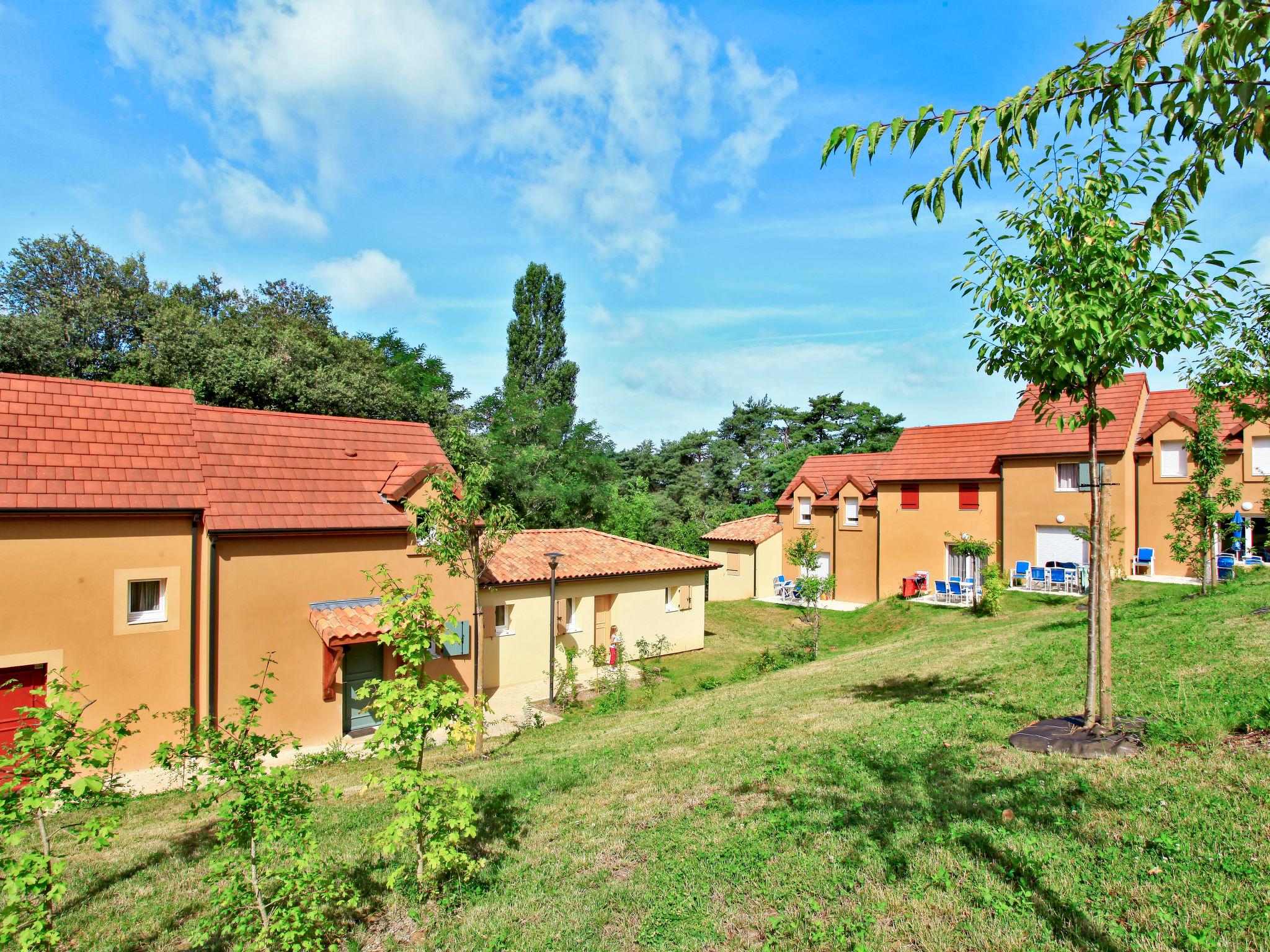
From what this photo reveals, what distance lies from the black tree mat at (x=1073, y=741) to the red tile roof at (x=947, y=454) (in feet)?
71.6

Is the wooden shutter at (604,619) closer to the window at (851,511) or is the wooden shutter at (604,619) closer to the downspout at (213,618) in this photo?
the downspout at (213,618)

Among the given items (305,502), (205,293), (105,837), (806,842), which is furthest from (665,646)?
(205,293)

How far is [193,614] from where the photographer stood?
1254 centimetres

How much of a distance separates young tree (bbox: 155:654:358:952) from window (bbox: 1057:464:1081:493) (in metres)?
26.6

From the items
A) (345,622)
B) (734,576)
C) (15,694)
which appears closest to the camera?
(15,694)

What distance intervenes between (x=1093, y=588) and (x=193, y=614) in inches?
582

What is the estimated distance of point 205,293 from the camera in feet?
124

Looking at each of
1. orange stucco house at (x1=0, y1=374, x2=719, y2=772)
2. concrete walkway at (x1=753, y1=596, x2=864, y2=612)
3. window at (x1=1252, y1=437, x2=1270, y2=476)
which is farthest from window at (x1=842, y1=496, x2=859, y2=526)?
orange stucco house at (x1=0, y1=374, x2=719, y2=772)

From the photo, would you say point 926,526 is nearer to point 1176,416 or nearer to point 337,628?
point 1176,416

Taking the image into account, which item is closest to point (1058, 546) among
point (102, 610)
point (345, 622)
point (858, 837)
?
point (858, 837)

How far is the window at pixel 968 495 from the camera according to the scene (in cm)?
2662

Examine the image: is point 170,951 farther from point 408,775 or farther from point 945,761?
point 945,761

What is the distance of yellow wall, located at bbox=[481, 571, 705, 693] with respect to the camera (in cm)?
1816

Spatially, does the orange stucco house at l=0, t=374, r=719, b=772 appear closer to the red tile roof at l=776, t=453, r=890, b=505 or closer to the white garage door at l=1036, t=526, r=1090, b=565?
the red tile roof at l=776, t=453, r=890, b=505
